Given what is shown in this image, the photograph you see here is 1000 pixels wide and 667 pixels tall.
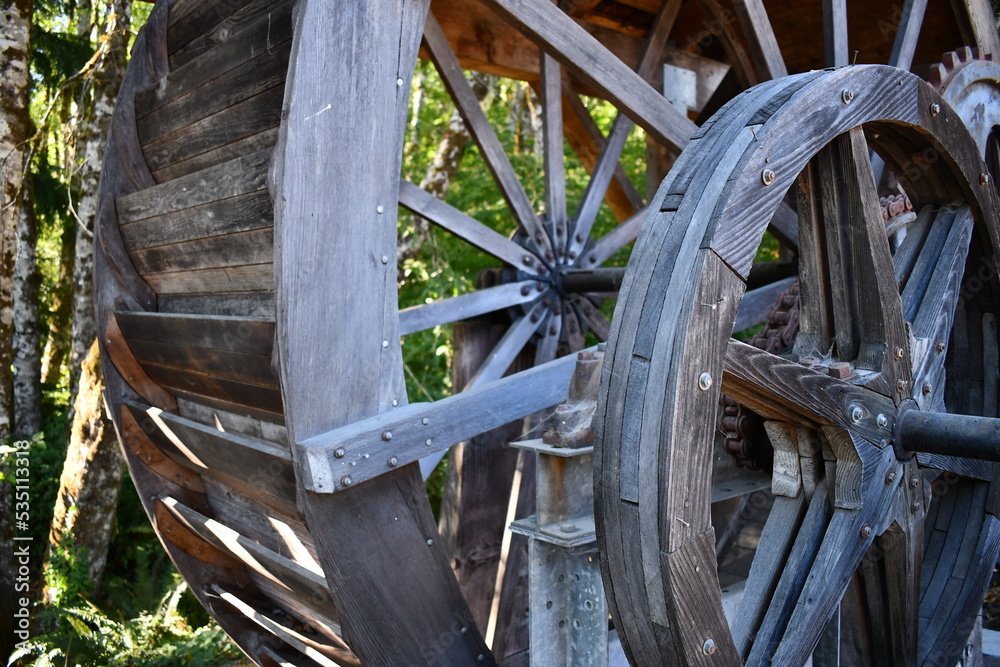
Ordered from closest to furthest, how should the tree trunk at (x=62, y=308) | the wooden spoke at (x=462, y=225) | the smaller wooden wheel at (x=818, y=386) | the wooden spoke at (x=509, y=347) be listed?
the smaller wooden wheel at (x=818, y=386), the wooden spoke at (x=462, y=225), the wooden spoke at (x=509, y=347), the tree trunk at (x=62, y=308)

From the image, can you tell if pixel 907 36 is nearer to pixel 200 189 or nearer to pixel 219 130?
pixel 219 130

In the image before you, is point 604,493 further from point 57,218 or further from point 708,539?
point 57,218

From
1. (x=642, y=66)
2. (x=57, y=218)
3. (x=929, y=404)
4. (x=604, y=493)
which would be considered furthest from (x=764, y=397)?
(x=57, y=218)

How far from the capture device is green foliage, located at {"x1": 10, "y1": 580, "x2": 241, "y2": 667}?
16.4ft

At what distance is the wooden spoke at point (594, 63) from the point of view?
9.13ft

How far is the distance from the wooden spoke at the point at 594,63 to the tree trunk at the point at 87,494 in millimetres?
4095

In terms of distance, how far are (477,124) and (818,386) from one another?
87.2 inches

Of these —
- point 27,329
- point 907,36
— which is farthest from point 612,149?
point 27,329

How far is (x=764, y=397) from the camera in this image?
1.93 meters

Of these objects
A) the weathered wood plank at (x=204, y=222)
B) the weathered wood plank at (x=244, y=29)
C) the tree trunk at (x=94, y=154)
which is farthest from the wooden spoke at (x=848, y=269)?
the tree trunk at (x=94, y=154)

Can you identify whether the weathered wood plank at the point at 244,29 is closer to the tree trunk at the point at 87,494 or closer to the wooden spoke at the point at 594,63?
the wooden spoke at the point at 594,63

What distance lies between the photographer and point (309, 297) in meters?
2.35

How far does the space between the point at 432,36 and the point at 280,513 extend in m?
2.04

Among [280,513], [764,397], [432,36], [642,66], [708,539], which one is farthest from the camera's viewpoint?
[642,66]
